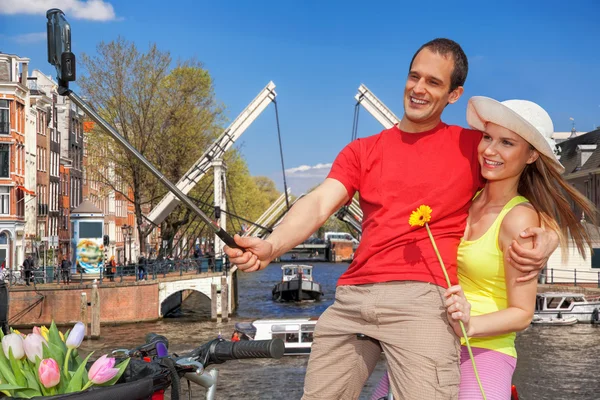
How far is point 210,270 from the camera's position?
130ft

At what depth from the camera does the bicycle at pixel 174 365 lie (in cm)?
239

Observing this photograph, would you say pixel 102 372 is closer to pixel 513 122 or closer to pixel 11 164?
pixel 513 122

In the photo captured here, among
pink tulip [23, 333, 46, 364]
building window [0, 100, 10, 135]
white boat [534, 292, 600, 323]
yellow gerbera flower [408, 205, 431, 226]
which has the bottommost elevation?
white boat [534, 292, 600, 323]

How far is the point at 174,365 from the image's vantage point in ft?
8.39

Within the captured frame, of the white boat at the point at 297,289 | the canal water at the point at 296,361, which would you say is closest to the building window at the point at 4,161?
the canal water at the point at 296,361

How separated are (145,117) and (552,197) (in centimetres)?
3902

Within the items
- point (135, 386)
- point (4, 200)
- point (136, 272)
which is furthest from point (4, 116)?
point (135, 386)

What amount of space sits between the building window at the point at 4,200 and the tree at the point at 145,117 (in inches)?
228

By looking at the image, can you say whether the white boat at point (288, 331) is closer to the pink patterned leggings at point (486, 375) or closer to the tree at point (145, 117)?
the tree at point (145, 117)

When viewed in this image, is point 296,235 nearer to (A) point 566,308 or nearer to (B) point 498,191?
(B) point 498,191

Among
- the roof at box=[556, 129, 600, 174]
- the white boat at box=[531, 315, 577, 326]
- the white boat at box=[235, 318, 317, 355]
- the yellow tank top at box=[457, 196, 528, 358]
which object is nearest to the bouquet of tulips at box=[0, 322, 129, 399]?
the yellow tank top at box=[457, 196, 528, 358]

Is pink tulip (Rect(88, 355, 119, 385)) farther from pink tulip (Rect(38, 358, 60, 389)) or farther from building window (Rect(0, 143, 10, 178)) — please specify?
building window (Rect(0, 143, 10, 178))

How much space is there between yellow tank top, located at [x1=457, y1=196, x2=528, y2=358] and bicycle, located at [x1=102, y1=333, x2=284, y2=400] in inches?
35.4

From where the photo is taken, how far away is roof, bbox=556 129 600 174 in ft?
178
